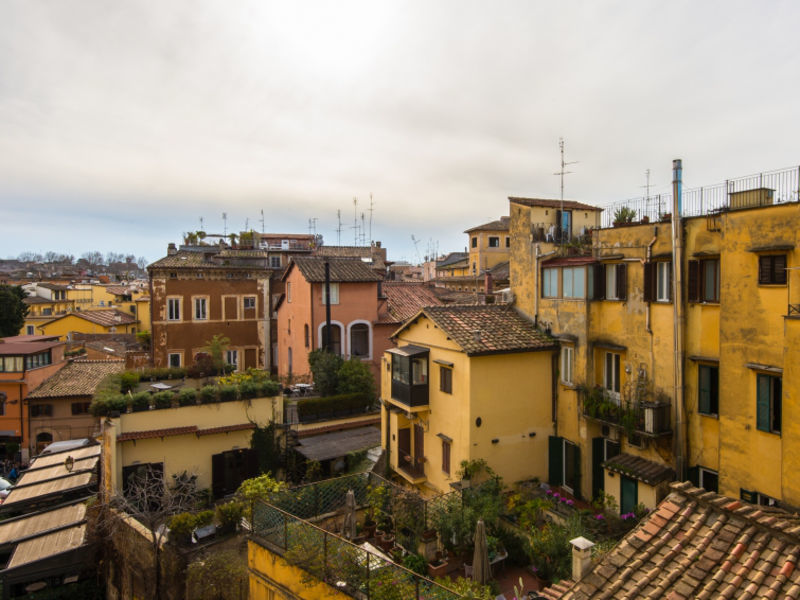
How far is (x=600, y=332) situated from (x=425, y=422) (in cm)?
678

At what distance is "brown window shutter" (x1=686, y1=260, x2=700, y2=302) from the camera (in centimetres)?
1315

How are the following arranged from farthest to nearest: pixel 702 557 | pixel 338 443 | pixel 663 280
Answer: pixel 338 443, pixel 663 280, pixel 702 557

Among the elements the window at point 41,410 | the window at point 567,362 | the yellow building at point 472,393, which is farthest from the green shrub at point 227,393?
the window at point 41,410

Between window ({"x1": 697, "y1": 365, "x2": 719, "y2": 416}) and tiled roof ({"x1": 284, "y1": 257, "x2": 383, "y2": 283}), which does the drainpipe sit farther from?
tiled roof ({"x1": 284, "y1": 257, "x2": 383, "y2": 283})

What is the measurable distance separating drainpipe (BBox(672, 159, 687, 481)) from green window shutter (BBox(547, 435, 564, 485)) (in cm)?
408

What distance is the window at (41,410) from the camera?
29.4 metres

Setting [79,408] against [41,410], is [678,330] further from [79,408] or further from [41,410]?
[41,410]

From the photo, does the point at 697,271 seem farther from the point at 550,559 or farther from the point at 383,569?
the point at 383,569

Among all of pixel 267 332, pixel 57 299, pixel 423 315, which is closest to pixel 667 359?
pixel 423 315

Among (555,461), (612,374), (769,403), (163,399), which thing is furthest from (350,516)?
(769,403)

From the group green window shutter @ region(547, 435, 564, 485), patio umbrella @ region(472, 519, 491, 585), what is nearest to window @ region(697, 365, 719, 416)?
green window shutter @ region(547, 435, 564, 485)

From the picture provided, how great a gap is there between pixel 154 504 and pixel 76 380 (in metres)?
18.8

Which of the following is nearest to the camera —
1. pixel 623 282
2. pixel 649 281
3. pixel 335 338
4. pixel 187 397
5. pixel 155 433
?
pixel 649 281

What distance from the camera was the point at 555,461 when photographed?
17062 millimetres
